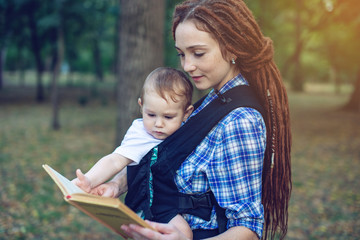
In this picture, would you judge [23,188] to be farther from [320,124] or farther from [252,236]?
[320,124]

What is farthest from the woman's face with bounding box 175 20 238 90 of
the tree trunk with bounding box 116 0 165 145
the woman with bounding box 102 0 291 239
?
the tree trunk with bounding box 116 0 165 145

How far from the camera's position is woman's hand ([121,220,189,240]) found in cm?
151

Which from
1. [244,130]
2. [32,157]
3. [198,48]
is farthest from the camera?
[32,157]

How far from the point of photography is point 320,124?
15.0 metres

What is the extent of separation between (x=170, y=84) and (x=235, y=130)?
0.49 metres

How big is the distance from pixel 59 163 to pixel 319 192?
5.83 meters

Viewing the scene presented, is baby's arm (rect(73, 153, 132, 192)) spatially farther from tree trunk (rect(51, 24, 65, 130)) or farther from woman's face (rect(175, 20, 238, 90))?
tree trunk (rect(51, 24, 65, 130))

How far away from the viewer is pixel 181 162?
5.55 feet

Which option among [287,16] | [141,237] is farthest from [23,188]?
[287,16]

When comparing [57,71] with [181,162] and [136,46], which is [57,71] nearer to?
[136,46]

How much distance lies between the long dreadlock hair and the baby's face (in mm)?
394

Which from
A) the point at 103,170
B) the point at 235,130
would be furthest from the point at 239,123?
the point at 103,170

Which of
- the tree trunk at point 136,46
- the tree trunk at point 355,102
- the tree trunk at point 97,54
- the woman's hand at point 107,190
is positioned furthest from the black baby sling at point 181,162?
the tree trunk at point 97,54

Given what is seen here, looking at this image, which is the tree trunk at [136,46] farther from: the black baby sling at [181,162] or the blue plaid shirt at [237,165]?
the blue plaid shirt at [237,165]
